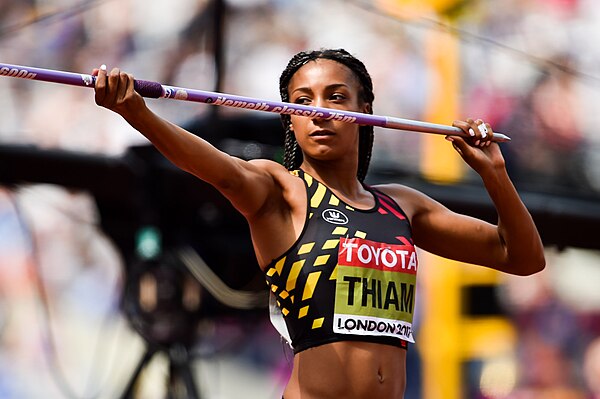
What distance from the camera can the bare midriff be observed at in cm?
345

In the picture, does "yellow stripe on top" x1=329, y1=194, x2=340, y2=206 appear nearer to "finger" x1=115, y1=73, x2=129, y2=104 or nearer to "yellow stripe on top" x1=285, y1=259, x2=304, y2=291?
"yellow stripe on top" x1=285, y1=259, x2=304, y2=291

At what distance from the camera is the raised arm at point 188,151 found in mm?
3121

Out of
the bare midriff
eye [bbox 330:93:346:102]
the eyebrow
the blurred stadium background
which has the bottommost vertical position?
the bare midriff

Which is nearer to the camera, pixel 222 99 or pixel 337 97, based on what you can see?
pixel 222 99

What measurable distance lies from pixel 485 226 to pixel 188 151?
51.3 inches

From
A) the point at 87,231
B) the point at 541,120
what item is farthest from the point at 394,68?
the point at 87,231

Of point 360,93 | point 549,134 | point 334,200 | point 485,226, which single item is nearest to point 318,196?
point 334,200

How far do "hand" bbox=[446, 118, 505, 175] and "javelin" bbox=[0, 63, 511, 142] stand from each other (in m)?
0.02

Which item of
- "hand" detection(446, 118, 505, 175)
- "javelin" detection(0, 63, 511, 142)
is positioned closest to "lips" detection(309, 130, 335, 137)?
"javelin" detection(0, 63, 511, 142)

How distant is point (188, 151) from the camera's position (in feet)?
10.7

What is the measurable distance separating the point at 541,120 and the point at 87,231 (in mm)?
3054

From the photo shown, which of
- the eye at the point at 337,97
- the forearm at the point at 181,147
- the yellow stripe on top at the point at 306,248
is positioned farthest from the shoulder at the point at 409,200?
the forearm at the point at 181,147

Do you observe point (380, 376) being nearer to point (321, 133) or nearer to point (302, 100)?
point (321, 133)

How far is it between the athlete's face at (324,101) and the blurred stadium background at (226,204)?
255 cm
